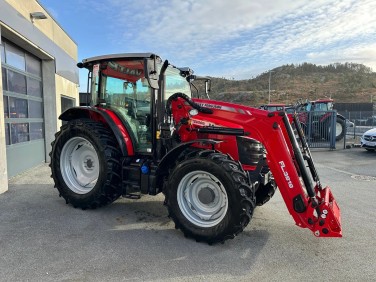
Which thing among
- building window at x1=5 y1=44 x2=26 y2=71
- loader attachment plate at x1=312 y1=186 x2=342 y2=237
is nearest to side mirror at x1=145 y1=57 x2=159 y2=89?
loader attachment plate at x1=312 y1=186 x2=342 y2=237

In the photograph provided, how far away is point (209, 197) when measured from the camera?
3.89 metres

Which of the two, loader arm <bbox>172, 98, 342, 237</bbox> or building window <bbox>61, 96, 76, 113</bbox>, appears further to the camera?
building window <bbox>61, 96, 76, 113</bbox>

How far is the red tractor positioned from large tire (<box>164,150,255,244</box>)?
1 centimetres

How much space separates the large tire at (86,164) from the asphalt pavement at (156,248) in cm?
27

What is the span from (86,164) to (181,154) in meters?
2.15

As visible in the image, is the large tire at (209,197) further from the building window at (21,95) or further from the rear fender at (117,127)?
the building window at (21,95)

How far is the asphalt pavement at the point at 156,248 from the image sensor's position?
3076mm

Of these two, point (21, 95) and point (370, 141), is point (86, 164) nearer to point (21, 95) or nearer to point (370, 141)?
point (21, 95)

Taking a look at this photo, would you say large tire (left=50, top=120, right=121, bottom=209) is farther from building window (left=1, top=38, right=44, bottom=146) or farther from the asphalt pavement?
building window (left=1, top=38, right=44, bottom=146)

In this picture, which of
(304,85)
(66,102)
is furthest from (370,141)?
(304,85)

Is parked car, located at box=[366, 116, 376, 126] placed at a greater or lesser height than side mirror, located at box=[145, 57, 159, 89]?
lesser

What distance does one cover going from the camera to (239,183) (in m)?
3.47

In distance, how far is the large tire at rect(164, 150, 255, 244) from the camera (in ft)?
11.5

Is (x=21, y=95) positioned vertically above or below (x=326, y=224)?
above
